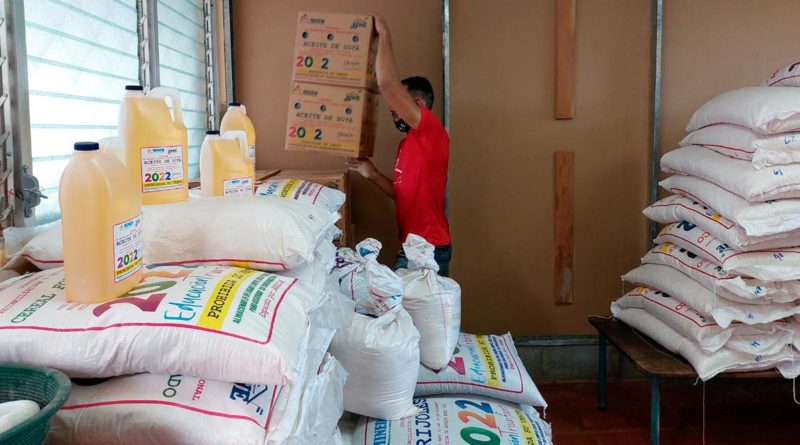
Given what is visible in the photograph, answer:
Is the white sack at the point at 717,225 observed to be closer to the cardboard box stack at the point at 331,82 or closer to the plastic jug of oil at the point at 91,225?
the cardboard box stack at the point at 331,82

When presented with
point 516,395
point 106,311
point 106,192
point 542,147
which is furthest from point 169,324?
point 542,147

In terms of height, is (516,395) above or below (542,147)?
below

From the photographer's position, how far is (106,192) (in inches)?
44.1

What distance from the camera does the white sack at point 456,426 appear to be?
203 cm

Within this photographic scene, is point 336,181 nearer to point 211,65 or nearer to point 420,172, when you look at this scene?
point 420,172

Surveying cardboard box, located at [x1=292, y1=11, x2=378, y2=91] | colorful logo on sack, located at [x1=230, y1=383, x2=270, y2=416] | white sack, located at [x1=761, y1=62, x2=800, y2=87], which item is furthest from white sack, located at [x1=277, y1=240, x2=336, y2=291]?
white sack, located at [x1=761, y1=62, x2=800, y2=87]

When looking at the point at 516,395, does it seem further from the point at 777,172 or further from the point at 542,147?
the point at 542,147

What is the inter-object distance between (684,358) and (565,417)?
2.59ft

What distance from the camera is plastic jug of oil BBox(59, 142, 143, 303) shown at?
3.64 feet

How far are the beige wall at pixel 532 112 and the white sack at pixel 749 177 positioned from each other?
929 millimetres

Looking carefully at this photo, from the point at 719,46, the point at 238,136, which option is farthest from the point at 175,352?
the point at 719,46

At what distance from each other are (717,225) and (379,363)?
1720 mm

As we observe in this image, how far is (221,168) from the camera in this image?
184 cm

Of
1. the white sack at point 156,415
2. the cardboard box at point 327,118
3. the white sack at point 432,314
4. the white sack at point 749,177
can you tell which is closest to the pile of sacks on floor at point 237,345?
the white sack at point 156,415
